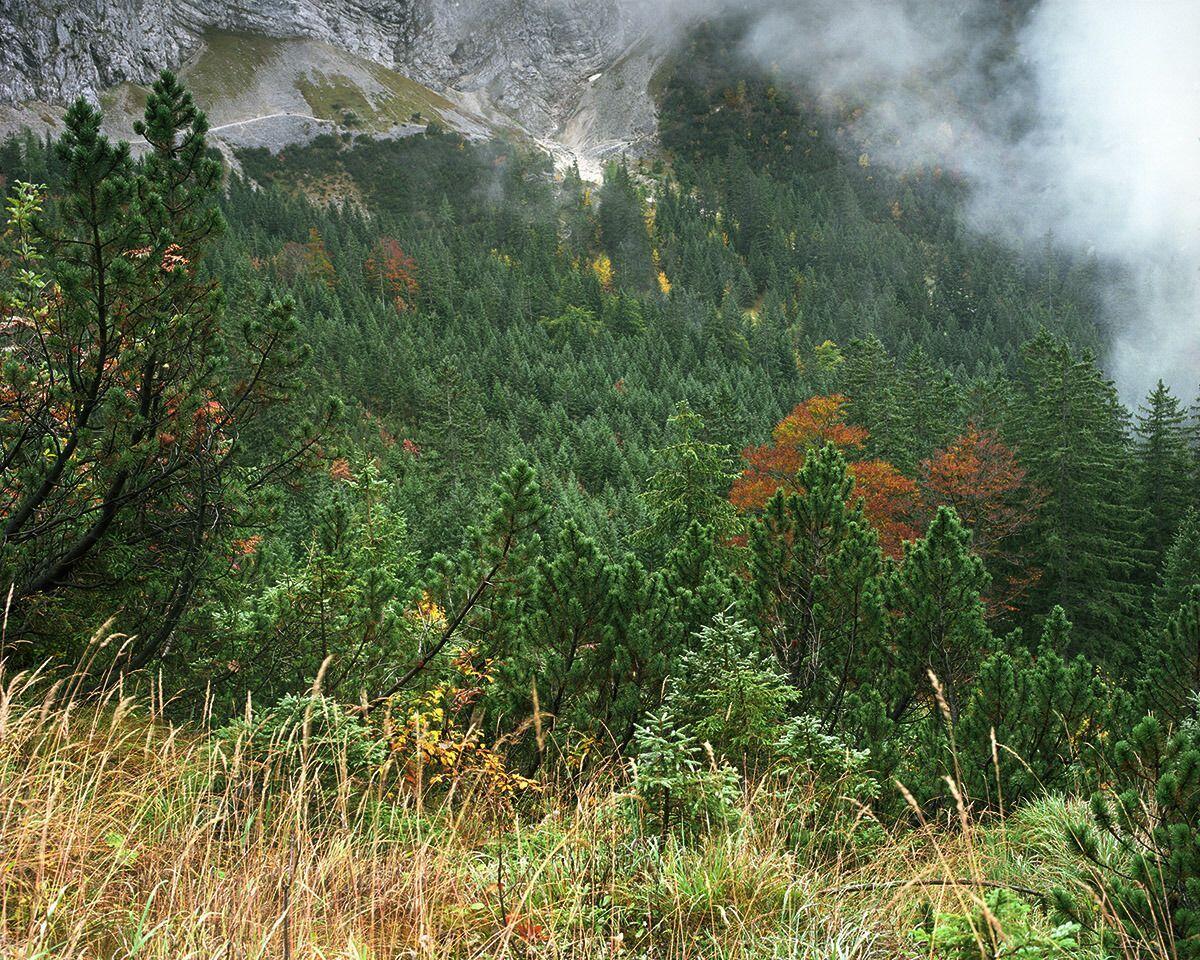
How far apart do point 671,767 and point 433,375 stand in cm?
5063

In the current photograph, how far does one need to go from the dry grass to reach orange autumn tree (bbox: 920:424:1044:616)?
72.1ft

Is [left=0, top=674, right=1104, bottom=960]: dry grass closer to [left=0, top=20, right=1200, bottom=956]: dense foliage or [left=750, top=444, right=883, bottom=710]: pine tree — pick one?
[left=0, top=20, right=1200, bottom=956]: dense foliage

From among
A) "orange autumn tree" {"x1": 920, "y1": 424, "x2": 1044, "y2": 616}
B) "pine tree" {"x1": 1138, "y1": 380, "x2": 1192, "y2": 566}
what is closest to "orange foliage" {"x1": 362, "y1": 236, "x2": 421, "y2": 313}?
"orange autumn tree" {"x1": 920, "y1": 424, "x2": 1044, "y2": 616}

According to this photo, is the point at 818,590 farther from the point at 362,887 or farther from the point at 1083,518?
the point at 1083,518

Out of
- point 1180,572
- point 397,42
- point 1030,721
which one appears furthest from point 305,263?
point 397,42

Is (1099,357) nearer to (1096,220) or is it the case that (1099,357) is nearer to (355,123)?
(1096,220)

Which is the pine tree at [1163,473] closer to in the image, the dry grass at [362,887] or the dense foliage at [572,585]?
the dense foliage at [572,585]

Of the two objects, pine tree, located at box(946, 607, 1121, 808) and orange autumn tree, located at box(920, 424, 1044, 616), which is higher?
orange autumn tree, located at box(920, 424, 1044, 616)

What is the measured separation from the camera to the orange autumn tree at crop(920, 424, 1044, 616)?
22219 mm

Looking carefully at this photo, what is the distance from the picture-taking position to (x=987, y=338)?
77.3 m

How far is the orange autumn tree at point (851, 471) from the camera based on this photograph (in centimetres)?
2220

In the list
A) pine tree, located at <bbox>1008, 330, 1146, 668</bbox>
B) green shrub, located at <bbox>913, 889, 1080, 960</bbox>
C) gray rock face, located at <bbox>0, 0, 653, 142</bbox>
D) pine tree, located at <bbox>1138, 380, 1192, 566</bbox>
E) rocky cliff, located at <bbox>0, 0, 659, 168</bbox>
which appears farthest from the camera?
rocky cliff, located at <bbox>0, 0, 659, 168</bbox>

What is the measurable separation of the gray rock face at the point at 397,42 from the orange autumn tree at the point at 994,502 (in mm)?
128305

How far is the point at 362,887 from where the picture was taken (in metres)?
2.33
